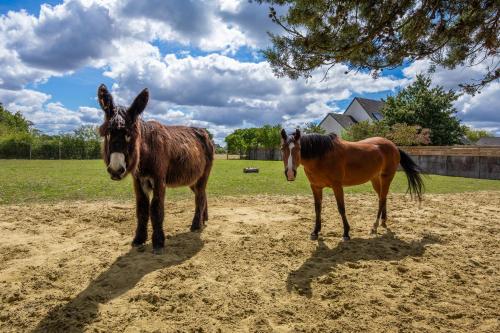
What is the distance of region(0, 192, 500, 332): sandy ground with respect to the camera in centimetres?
279

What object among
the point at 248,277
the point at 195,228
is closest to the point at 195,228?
the point at 195,228

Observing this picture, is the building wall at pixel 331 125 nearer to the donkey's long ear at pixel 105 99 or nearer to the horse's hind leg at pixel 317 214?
the horse's hind leg at pixel 317 214

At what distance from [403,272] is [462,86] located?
8.70ft

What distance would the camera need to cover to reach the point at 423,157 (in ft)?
75.2

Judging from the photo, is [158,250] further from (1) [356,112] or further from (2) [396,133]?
(1) [356,112]

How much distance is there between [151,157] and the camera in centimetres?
421

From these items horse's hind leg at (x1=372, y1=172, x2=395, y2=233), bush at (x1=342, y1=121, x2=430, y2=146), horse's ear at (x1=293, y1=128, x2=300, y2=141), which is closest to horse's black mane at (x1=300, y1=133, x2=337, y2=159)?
horse's ear at (x1=293, y1=128, x2=300, y2=141)

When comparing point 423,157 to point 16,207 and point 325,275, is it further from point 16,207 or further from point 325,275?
point 16,207

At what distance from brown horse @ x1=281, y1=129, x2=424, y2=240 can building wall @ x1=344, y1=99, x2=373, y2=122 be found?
41.4m

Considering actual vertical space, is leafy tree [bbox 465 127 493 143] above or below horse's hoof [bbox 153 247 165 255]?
above

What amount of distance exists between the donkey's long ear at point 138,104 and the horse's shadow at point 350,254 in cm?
268

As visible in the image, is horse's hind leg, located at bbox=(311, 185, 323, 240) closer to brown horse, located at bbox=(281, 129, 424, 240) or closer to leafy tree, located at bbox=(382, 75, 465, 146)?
brown horse, located at bbox=(281, 129, 424, 240)

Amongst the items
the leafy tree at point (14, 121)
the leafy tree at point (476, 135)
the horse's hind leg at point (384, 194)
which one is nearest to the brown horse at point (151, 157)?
the horse's hind leg at point (384, 194)

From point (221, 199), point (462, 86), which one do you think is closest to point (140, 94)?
point (462, 86)
